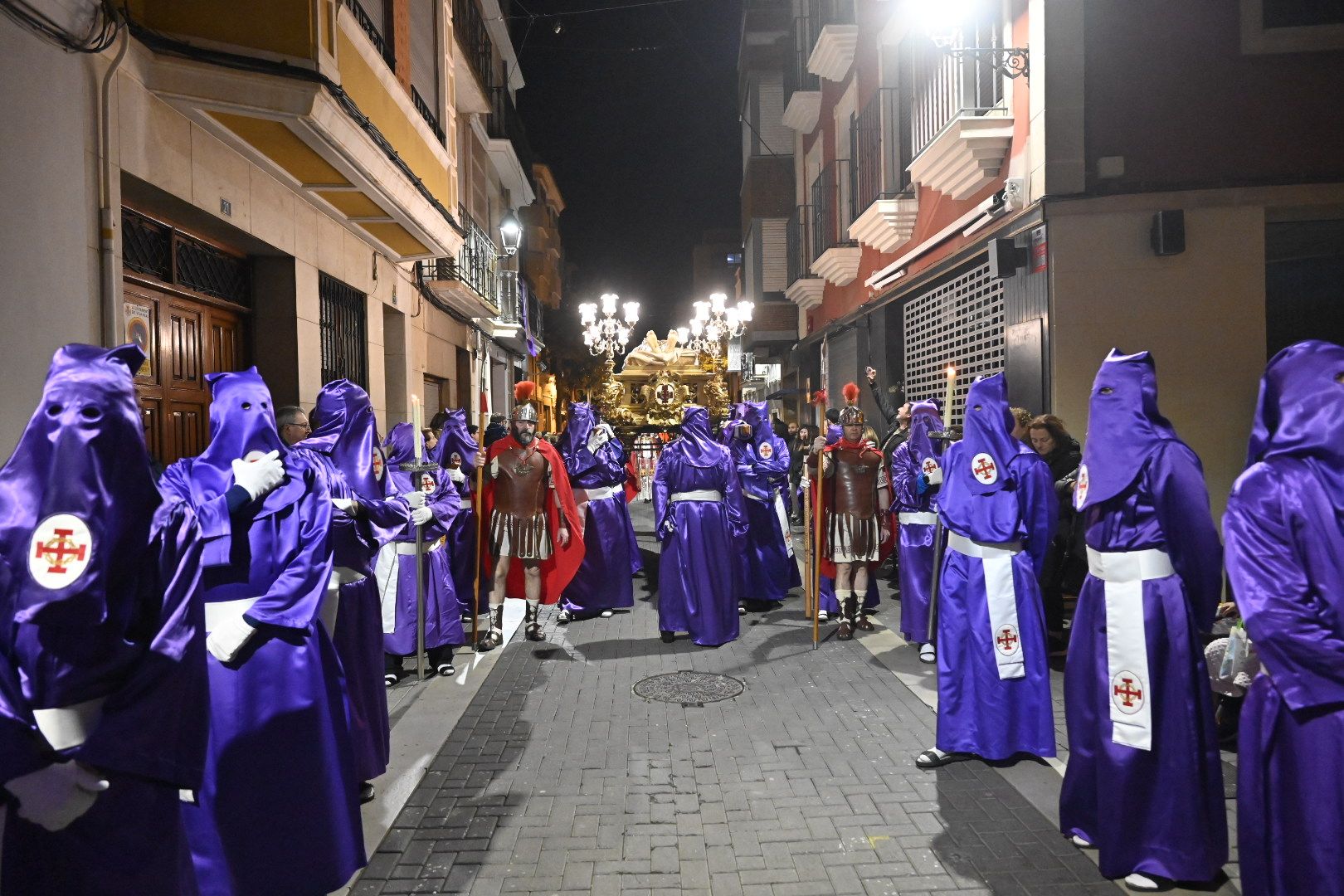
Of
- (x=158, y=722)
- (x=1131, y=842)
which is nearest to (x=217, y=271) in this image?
(x=158, y=722)

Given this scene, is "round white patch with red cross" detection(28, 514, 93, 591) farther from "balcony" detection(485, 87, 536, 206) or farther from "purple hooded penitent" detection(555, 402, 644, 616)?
"balcony" detection(485, 87, 536, 206)

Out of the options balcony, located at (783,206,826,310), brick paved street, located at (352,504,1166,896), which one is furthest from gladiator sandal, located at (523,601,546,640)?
balcony, located at (783,206,826,310)

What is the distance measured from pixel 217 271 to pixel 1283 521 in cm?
933

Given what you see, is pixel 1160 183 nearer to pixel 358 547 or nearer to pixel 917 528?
pixel 917 528

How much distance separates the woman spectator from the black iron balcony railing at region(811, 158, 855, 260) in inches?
375

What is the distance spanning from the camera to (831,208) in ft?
57.5

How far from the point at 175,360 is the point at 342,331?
12.0ft


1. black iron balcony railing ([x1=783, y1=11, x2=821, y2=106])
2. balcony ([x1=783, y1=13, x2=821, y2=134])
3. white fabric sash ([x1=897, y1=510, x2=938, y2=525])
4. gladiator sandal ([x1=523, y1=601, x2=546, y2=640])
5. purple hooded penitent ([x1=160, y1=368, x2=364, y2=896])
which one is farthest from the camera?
balcony ([x1=783, y1=13, x2=821, y2=134])

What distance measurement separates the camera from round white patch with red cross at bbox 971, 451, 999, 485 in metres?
4.97

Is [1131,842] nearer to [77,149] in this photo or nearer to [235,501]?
[235,501]

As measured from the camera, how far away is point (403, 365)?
46.6 feet

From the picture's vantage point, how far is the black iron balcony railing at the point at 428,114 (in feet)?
43.0

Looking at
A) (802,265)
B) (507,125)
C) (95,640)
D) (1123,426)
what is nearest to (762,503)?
(1123,426)

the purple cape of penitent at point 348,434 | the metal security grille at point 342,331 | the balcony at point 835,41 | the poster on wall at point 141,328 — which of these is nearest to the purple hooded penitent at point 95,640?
the purple cape of penitent at point 348,434
